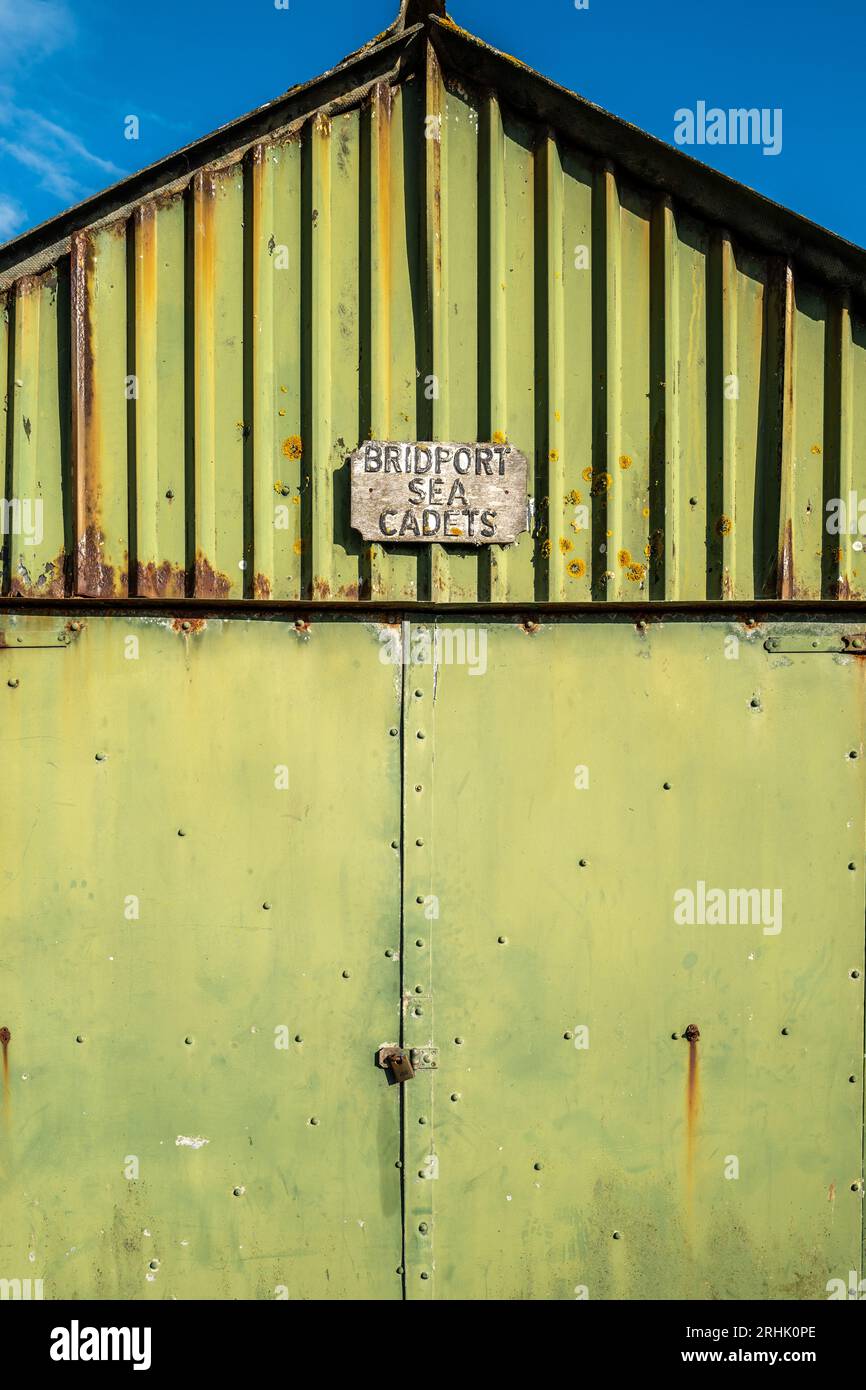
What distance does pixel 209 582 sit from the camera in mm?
2965

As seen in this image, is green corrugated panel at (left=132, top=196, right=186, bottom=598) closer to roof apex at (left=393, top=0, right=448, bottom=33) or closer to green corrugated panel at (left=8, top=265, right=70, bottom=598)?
green corrugated panel at (left=8, top=265, right=70, bottom=598)

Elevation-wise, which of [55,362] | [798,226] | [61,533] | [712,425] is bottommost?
[61,533]

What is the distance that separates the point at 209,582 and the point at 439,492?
2.94 feet

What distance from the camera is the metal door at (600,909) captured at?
120 inches

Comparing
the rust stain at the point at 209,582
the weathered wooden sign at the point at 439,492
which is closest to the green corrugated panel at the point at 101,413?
the rust stain at the point at 209,582

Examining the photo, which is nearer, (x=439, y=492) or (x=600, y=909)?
(x=439, y=492)

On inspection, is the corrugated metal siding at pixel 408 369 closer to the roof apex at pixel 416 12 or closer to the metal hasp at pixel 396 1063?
the roof apex at pixel 416 12

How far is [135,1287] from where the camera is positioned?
3023 millimetres

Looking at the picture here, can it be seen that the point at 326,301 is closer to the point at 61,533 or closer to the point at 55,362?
the point at 55,362

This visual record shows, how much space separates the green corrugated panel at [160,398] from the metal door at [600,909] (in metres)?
1.03

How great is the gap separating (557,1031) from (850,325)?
2819 millimetres

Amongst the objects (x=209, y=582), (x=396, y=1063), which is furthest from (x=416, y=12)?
(x=396, y=1063)

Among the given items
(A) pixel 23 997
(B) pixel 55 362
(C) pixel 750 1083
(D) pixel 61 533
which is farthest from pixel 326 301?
(C) pixel 750 1083

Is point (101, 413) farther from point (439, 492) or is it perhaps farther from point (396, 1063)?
point (396, 1063)
